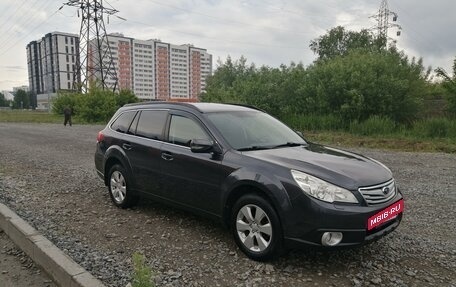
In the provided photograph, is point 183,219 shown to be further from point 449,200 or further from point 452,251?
point 449,200

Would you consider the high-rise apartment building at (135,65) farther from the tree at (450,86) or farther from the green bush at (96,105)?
the tree at (450,86)

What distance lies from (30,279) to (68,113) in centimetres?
2831

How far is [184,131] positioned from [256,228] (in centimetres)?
168

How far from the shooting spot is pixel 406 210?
18.9 feet

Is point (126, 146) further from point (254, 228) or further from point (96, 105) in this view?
point (96, 105)

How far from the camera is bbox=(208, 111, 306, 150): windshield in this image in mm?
4539

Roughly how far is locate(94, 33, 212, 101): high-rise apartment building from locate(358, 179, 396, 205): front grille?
8854cm

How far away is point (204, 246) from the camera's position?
174 inches

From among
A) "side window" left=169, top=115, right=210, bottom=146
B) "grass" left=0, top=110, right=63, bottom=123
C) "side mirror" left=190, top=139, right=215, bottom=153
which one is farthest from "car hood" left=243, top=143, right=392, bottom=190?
"grass" left=0, top=110, right=63, bottom=123

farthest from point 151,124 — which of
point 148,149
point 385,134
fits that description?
point 385,134

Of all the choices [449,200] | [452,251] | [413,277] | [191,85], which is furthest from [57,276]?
[191,85]

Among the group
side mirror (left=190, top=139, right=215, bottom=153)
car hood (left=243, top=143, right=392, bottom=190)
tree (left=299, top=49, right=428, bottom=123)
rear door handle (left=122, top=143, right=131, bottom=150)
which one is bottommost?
rear door handle (left=122, top=143, right=131, bottom=150)

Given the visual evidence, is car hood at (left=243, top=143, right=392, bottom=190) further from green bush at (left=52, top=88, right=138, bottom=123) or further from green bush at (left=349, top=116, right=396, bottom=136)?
green bush at (left=52, top=88, right=138, bottom=123)

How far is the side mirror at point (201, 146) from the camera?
4.32m
